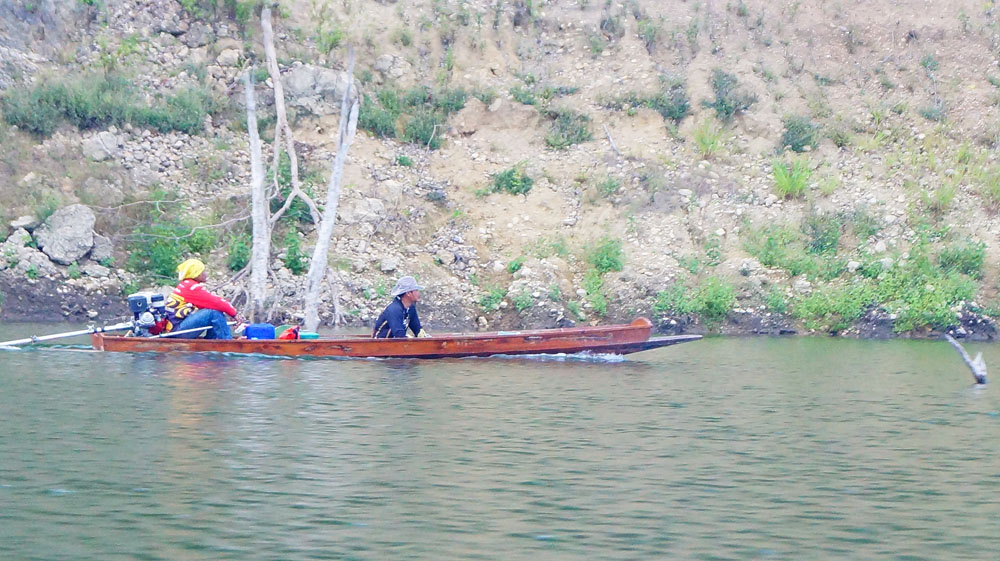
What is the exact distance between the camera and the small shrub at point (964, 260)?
25.9m

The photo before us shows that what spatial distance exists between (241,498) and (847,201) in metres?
23.2

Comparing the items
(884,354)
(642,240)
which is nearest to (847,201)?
(642,240)

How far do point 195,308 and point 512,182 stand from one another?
12.7 m

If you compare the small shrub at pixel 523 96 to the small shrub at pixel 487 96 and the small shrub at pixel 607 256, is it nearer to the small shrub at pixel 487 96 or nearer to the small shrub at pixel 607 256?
the small shrub at pixel 487 96

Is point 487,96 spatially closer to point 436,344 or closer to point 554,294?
point 554,294

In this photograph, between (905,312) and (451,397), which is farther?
(905,312)

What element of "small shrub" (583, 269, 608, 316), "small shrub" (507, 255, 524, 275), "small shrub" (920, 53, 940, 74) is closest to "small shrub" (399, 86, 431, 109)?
"small shrub" (507, 255, 524, 275)

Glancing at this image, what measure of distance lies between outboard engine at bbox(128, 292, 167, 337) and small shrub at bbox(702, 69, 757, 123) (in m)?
18.5

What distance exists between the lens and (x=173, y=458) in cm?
979

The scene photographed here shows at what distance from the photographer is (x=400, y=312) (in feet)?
56.7

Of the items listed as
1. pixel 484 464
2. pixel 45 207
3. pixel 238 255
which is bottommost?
pixel 484 464

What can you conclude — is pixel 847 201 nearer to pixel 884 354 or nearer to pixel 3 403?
pixel 884 354

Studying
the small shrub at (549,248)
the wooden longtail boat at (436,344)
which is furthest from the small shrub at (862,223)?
the wooden longtail boat at (436,344)

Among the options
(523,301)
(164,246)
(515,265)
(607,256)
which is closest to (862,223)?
(607,256)
